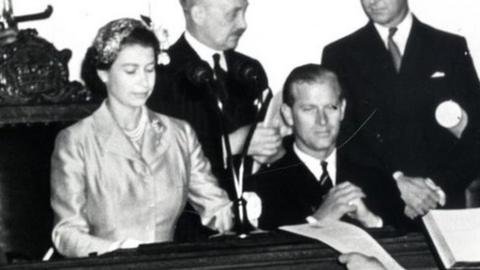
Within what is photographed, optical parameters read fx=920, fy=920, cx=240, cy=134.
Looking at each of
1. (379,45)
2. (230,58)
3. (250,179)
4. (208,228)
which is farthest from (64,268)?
(379,45)

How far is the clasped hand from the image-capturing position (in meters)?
3.23

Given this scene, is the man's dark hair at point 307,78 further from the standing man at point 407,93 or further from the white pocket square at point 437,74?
the white pocket square at point 437,74

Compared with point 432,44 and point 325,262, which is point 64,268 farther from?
point 432,44

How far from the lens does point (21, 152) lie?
11.1 feet

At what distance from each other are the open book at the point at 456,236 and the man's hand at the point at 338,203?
77 centimetres

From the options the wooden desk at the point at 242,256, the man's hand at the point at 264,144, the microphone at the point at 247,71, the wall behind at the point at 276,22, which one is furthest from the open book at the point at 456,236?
the wall behind at the point at 276,22

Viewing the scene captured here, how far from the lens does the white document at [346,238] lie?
2367 mm

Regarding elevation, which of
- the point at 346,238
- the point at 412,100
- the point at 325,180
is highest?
the point at 412,100

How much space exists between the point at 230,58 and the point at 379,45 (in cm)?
64

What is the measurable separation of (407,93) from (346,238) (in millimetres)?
1383

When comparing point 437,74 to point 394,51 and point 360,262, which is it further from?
point 360,262

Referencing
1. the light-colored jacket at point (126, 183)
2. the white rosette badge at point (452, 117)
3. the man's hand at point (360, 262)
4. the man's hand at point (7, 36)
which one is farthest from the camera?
the white rosette badge at point (452, 117)

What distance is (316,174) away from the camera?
3398 mm

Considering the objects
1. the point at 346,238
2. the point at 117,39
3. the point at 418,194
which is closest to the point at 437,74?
the point at 418,194
